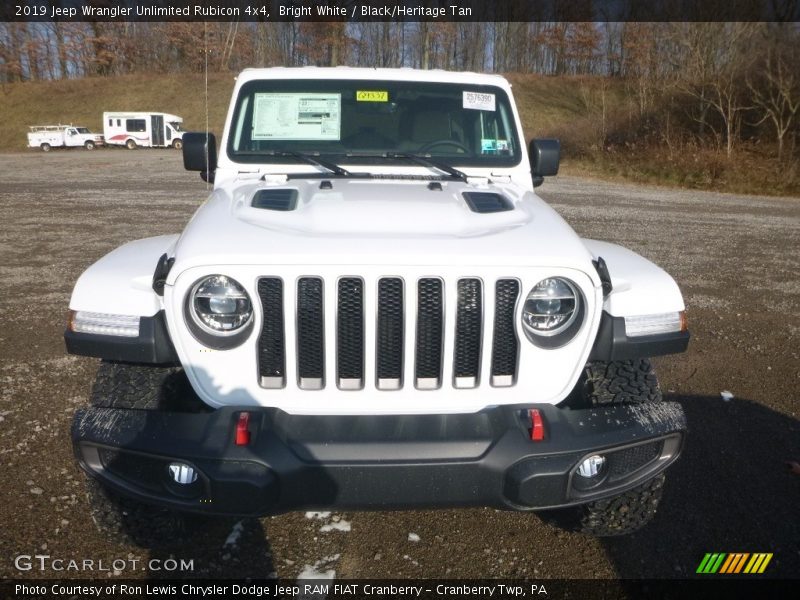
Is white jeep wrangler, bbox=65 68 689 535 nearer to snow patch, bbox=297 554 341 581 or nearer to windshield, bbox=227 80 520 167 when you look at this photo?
snow patch, bbox=297 554 341 581

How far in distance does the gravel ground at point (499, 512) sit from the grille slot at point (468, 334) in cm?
94

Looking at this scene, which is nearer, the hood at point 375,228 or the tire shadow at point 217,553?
the hood at point 375,228

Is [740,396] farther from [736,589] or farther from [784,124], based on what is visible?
[784,124]

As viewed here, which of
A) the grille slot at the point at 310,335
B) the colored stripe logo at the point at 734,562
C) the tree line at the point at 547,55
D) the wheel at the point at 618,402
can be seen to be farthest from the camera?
the tree line at the point at 547,55

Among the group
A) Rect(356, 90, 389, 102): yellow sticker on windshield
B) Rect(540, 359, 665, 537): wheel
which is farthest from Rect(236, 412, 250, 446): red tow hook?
Rect(356, 90, 389, 102): yellow sticker on windshield

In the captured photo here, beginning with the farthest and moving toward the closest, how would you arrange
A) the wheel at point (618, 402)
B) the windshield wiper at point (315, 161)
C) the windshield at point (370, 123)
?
1. the windshield at point (370, 123)
2. the windshield wiper at point (315, 161)
3. the wheel at point (618, 402)

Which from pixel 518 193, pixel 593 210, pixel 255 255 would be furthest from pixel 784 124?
pixel 255 255

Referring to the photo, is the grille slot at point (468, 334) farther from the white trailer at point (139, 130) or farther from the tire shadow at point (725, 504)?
the white trailer at point (139, 130)

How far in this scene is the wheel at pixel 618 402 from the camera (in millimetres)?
2793

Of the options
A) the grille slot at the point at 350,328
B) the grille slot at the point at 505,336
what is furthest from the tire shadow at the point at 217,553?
the grille slot at the point at 505,336

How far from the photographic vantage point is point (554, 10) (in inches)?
2008

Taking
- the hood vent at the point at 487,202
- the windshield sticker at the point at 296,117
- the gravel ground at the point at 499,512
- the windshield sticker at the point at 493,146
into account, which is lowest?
the gravel ground at the point at 499,512

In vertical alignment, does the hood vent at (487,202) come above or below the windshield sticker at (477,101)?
below

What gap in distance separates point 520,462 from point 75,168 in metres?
27.2
